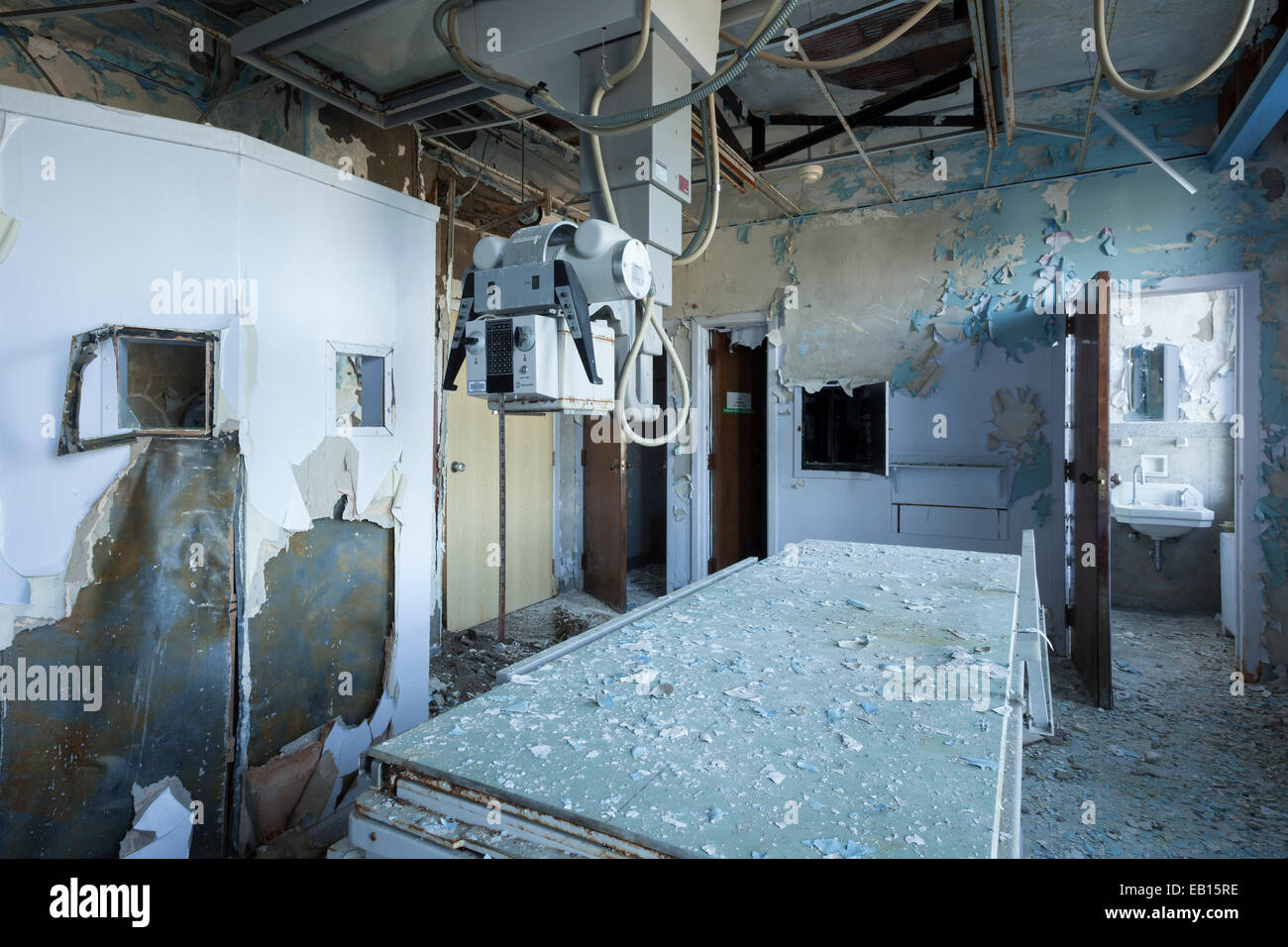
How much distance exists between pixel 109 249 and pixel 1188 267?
4353 millimetres

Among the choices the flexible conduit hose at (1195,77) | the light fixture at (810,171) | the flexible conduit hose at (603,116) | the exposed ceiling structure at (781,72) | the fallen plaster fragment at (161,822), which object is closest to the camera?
the flexible conduit hose at (1195,77)

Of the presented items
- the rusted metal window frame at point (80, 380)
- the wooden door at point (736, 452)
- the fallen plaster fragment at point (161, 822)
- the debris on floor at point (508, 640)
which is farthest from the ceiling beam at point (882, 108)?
the fallen plaster fragment at point (161, 822)

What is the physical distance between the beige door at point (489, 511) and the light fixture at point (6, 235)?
7.76 ft

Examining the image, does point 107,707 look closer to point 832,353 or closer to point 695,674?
point 695,674

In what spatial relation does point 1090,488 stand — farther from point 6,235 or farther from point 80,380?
point 6,235

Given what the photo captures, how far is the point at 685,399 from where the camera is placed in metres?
1.65

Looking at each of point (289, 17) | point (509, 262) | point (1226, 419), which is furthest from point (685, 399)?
point (1226, 419)

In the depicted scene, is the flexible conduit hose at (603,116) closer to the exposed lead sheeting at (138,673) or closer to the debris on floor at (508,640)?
the exposed lead sheeting at (138,673)

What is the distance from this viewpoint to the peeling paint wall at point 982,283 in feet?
10.8

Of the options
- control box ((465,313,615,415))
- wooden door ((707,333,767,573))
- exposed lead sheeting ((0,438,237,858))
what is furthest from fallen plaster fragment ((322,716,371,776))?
wooden door ((707,333,767,573))

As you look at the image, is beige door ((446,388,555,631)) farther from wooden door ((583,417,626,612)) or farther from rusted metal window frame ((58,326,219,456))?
rusted metal window frame ((58,326,219,456))

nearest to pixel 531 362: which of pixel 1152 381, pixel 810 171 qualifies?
pixel 810 171

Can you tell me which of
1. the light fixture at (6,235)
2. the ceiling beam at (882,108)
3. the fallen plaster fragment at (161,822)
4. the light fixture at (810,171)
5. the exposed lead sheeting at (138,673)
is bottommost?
the fallen plaster fragment at (161,822)

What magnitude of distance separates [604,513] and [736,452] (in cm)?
109
